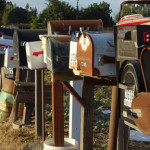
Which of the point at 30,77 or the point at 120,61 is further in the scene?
the point at 30,77

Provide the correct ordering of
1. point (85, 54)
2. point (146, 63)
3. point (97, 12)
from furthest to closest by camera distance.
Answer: point (97, 12)
point (85, 54)
point (146, 63)

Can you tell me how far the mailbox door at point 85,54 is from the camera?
309 centimetres

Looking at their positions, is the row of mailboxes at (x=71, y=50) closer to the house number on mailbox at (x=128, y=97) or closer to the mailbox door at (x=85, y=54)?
the mailbox door at (x=85, y=54)

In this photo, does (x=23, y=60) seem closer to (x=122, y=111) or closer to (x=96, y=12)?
(x=122, y=111)

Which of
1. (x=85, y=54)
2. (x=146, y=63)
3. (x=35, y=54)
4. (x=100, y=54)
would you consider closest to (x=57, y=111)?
(x=35, y=54)

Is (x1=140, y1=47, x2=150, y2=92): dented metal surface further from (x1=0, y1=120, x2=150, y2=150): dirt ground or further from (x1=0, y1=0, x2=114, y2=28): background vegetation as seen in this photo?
(x1=0, y1=0, x2=114, y2=28): background vegetation

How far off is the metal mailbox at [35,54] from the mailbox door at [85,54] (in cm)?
171

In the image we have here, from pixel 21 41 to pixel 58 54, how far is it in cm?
188

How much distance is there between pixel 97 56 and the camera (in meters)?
3.09

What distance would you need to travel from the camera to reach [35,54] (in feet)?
16.4

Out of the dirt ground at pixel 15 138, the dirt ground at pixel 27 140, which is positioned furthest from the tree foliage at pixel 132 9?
the dirt ground at pixel 15 138

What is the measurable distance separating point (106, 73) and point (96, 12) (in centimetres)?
3138

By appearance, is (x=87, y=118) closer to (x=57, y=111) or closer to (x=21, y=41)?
(x=57, y=111)

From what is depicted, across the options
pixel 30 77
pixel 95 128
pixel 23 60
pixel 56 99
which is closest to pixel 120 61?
pixel 56 99
